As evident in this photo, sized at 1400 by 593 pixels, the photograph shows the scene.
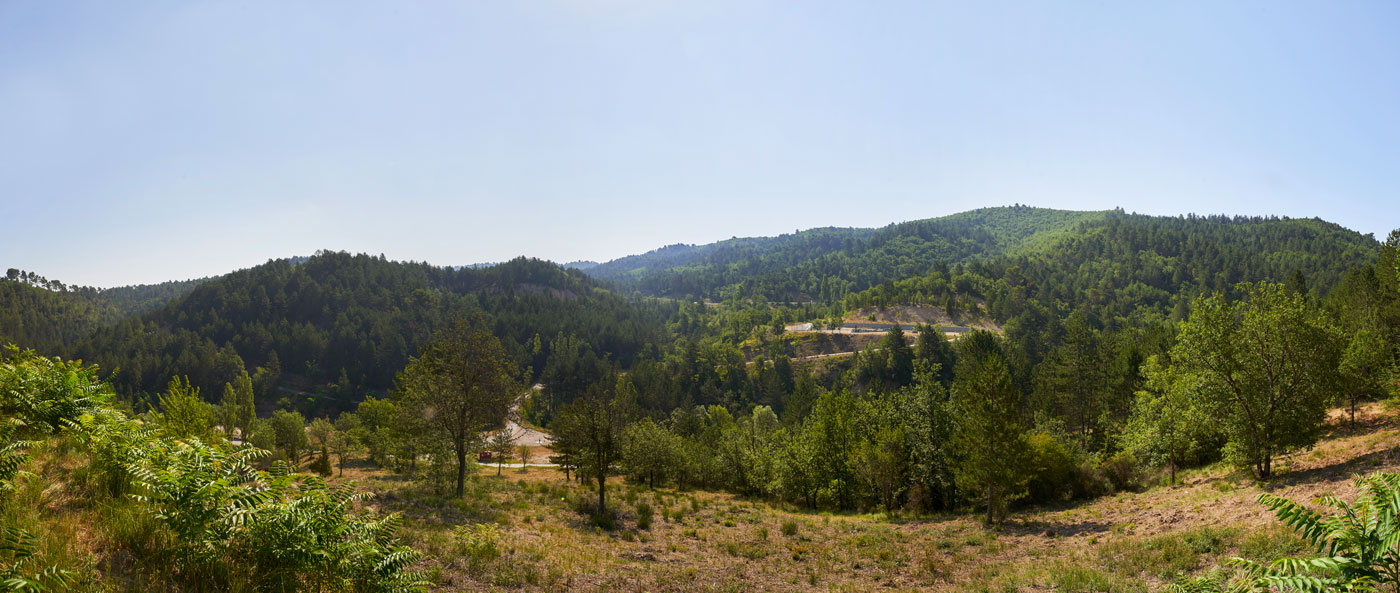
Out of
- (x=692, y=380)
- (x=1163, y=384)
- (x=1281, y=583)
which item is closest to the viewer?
(x=1281, y=583)

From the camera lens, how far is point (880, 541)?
23.2 metres

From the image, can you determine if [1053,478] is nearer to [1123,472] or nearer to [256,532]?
[1123,472]

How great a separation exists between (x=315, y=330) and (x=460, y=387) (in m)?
164

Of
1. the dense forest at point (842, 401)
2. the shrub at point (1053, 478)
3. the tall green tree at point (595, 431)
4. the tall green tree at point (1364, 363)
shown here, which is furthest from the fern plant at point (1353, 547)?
the tall green tree at point (1364, 363)

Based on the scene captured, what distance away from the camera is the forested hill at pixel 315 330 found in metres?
127

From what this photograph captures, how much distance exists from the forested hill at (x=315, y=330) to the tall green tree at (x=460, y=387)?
11698cm

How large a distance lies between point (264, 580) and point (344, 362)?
556ft

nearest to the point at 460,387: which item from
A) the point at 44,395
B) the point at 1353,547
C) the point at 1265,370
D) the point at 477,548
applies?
the point at 477,548

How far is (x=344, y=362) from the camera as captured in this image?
145 metres

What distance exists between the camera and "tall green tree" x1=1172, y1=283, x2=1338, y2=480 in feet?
72.1

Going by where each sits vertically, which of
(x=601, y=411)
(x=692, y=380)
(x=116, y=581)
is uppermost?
(x=116, y=581)

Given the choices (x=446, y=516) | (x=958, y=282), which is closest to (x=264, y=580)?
(x=446, y=516)

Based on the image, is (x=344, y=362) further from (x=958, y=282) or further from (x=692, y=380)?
(x=958, y=282)

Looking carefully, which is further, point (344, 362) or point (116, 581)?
point (344, 362)
